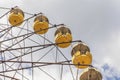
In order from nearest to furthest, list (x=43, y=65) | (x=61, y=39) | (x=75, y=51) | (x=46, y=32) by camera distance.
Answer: (x=43, y=65), (x=75, y=51), (x=61, y=39), (x=46, y=32)

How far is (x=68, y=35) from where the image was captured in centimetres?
1752

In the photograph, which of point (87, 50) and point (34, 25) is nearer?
point (87, 50)

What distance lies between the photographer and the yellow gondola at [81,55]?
1432 cm

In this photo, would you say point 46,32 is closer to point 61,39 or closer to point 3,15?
point 61,39

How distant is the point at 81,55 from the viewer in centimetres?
1501

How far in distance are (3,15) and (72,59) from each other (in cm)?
412

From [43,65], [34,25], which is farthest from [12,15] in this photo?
[43,65]

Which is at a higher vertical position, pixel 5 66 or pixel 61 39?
pixel 61 39

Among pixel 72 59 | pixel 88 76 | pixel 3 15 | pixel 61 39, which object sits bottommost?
pixel 88 76

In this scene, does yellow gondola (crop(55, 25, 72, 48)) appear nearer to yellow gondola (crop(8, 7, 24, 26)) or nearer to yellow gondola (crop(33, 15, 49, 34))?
yellow gondola (crop(33, 15, 49, 34))

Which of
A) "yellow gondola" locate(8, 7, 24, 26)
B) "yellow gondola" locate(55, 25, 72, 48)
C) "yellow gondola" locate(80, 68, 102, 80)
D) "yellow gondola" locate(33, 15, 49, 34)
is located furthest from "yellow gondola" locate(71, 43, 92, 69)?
"yellow gondola" locate(8, 7, 24, 26)

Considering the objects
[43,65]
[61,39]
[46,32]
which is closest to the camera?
[43,65]

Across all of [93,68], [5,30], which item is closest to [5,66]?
[5,30]

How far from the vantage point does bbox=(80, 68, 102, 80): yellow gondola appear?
13.2m
